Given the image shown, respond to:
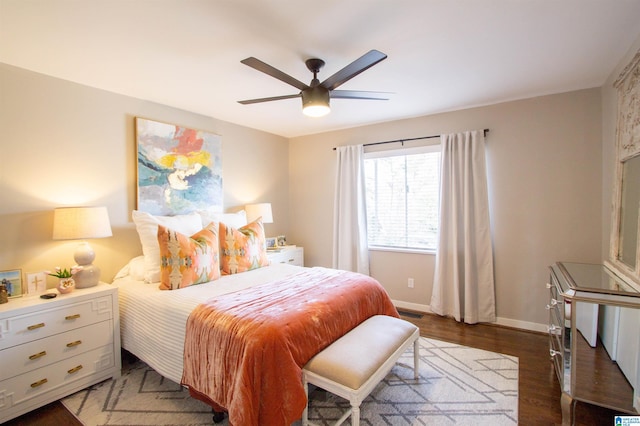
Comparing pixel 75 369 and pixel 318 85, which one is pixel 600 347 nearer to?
pixel 318 85

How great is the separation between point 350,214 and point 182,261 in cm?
237

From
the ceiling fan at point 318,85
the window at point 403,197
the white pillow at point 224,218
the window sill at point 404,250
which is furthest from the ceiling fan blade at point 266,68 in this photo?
the window sill at point 404,250

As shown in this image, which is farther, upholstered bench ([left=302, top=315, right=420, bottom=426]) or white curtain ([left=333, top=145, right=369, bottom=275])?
white curtain ([left=333, top=145, right=369, bottom=275])

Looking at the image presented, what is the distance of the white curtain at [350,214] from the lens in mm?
4176

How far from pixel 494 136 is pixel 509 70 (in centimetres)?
98

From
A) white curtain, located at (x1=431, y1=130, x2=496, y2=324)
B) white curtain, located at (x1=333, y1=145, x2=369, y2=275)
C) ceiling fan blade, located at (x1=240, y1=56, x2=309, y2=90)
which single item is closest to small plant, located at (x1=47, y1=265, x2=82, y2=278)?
ceiling fan blade, located at (x1=240, y1=56, x2=309, y2=90)

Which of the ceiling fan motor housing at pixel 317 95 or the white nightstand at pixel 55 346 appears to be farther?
the ceiling fan motor housing at pixel 317 95

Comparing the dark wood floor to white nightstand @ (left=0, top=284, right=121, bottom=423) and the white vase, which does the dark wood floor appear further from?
the white vase

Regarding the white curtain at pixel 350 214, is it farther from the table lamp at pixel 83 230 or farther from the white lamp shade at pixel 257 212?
the table lamp at pixel 83 230

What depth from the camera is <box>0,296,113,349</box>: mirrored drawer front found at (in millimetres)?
1932

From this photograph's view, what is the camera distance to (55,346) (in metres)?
2.11

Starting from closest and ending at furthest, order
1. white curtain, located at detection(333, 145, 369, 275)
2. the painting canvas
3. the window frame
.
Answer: the painting canvas < the window frame < white curtain, located at detection(333, 145, 369, 275)

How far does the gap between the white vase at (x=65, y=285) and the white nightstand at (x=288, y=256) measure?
1.98 meters

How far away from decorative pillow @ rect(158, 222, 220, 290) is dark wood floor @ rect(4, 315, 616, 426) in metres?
1.03
